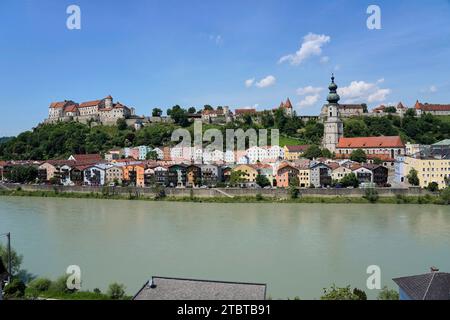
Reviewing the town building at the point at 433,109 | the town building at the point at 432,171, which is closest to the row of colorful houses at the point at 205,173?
the town building at the point at 432,171

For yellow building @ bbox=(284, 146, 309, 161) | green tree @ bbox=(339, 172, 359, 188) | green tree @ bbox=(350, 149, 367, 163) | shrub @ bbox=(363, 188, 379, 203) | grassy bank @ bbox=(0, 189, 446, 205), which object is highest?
yellow building @ bbox=(284, 146, 309, 161)

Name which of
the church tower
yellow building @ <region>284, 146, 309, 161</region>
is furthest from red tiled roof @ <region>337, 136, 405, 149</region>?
yellow building @ <region>284, 146, 309, 161</region>

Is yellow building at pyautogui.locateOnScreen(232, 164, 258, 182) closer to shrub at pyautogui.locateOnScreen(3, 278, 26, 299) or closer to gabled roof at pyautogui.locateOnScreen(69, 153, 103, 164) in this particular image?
gabled roof at pyautogui.locateOnScreen(69, 153, 103, 164)

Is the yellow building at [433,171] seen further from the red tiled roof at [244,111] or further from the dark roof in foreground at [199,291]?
the red tiled roof at [244,111]

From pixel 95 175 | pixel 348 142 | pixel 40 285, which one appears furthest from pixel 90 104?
pixel 40 285

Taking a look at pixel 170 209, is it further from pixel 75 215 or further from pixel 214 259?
pixel 214 259

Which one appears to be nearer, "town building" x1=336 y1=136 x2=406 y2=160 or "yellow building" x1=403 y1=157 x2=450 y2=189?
"yellow building" x1=403 y1=157 x2=450 y2=189
